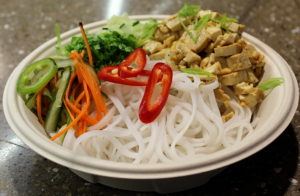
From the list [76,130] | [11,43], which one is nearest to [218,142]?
[76,130]

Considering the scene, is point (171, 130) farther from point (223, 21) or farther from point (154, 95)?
point (223, 21)

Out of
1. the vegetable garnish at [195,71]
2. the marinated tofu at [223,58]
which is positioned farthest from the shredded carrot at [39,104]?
the vegetable garnish at [195,71]

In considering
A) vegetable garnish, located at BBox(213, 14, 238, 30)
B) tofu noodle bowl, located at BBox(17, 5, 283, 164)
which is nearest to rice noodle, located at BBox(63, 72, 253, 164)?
tofu noodle bowl, located at BBox(17, 5, 283, 164)

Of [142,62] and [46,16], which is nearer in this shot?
[142,62]

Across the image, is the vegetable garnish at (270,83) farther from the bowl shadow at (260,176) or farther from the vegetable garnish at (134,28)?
the vegetable garnish at (134,28)

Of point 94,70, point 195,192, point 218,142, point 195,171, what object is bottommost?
point 195,192

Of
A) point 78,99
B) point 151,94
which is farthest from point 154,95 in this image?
point 78,99

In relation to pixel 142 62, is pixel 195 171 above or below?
below

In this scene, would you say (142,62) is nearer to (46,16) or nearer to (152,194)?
(152,194)
